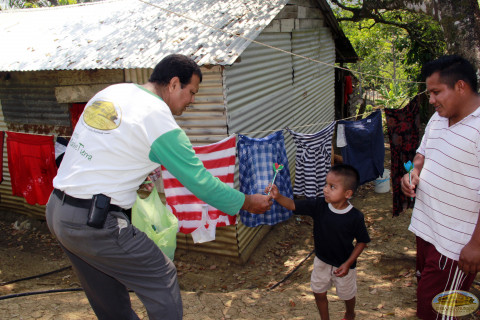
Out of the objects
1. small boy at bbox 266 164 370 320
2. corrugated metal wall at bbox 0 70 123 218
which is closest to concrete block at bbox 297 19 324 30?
corrugated metal wall at bbox 0 70 123 218

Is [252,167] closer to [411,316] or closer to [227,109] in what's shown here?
[227,109]

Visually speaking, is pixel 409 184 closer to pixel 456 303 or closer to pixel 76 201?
pixel 456 303

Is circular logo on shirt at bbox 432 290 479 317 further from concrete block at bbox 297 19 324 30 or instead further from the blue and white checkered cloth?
concrete block at bbox 297 19 324 30

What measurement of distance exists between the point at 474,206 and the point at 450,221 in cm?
22

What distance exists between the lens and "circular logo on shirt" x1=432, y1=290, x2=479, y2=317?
3037 mm

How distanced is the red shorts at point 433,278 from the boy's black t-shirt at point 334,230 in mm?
565

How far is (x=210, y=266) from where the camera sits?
6.05 m

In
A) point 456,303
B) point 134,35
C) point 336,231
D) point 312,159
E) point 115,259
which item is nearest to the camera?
point 115,259

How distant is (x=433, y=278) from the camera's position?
3.26 meters

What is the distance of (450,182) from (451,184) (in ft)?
0.06

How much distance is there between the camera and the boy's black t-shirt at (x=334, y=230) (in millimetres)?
3346

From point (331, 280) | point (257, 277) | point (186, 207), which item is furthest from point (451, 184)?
point (257, 277)

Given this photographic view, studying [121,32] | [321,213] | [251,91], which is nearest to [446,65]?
[321,213]

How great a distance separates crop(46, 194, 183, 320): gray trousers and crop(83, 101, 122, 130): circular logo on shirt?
55cm
